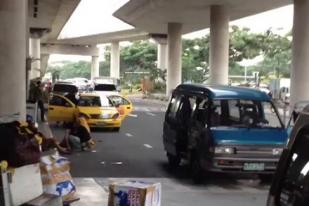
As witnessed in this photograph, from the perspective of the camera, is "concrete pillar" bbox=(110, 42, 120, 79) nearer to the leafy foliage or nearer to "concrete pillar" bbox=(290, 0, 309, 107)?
the leafy foliage

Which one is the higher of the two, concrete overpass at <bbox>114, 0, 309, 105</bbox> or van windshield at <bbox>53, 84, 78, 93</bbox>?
concrete overpass at <bbox>114, 0, 309, 105</bbox>

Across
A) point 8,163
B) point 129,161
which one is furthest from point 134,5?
point 8,163

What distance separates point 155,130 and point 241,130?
14.5 meters

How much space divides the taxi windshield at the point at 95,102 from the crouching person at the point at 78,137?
25.4ft

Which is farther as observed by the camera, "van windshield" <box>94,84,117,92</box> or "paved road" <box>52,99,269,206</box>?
"van windshield" <box>94,84,117,92</box>

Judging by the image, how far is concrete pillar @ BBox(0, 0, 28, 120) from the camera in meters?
16.9

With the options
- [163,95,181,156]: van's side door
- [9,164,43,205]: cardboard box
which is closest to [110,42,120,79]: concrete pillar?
[163,95,181,156]: van's side door

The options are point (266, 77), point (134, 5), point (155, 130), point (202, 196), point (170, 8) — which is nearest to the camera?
point (202, 196)

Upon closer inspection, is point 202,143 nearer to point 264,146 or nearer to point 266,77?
point 264,146

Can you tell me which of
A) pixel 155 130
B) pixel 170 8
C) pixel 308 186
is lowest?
pixel 155 130

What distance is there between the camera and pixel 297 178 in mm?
3475

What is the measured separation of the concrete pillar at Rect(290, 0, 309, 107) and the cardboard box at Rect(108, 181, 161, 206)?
2862cm

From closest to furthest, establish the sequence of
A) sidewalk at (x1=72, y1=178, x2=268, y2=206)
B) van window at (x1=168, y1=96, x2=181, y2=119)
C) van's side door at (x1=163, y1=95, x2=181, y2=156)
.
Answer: sidewalk at (x1=72, y1=178, x2=268, y2=206), van's side door at (x1=163, y1=95, x2=181, y2=156), van window at (x1=168, y1=96, x2=181, y2=119)

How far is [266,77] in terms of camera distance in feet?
281
